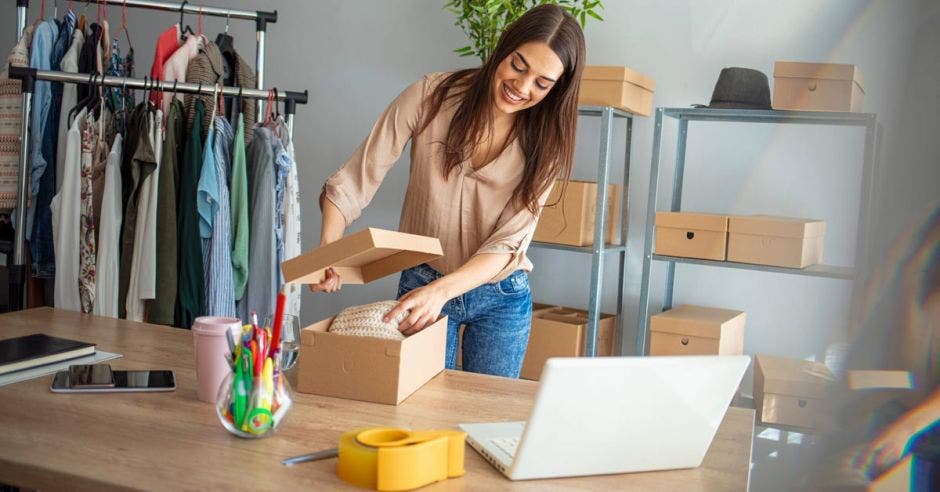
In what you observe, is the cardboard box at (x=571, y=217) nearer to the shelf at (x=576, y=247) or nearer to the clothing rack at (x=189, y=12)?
the shelf at (x=576, y=247)

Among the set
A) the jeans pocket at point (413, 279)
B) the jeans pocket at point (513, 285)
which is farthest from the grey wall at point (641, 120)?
the jeans pocket at point (413, 279)

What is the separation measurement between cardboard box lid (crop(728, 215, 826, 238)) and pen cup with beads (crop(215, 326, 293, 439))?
2.17m

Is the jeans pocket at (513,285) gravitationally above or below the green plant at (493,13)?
below

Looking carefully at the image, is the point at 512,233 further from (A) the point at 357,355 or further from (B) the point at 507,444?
(B) the point at 507,444

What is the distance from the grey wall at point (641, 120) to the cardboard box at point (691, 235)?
0.38m

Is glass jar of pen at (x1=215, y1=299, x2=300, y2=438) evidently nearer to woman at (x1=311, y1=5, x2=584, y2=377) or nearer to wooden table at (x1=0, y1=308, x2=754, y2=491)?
wooden table at (x1=0, y1=308, x2=754, y2=491)

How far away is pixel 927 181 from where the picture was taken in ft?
0.77

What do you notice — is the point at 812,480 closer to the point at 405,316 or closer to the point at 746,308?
the point at 405,316

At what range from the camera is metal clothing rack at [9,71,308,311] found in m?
2.65

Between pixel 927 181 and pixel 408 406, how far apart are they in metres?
1.20

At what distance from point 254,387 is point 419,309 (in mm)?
430

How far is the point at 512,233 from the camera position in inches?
73.4

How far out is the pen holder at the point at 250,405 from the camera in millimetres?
1157

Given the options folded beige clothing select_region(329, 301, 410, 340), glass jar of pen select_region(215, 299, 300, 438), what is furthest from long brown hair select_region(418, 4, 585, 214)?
glass jar of pen select_region(215, 299, 300, 438)
